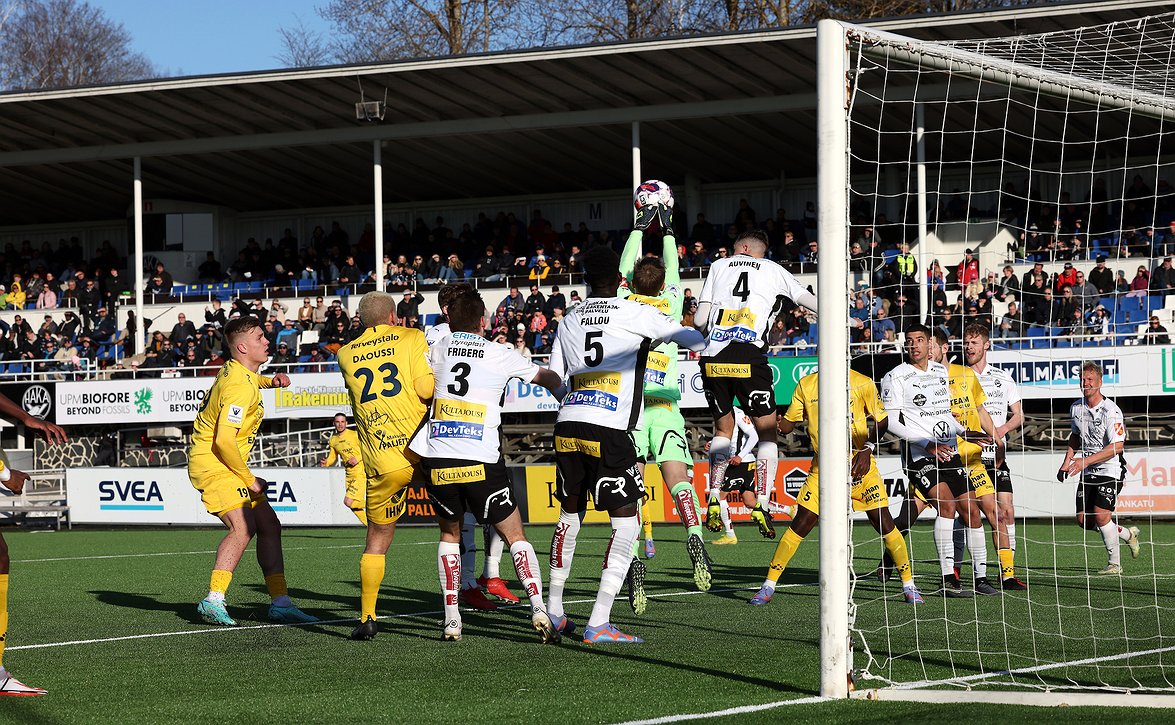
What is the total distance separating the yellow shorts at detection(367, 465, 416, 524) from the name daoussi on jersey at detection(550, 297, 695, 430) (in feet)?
3.88

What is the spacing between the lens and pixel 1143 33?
34.6ft

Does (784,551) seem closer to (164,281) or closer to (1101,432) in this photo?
(1101,432)

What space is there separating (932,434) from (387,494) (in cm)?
458

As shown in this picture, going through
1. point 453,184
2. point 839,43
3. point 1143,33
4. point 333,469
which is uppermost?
point 453,184

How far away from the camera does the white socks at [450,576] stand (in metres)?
8.45

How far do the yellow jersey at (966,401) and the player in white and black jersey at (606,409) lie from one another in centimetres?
404

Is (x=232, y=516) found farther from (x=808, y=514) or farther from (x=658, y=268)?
(x=808, y=514)

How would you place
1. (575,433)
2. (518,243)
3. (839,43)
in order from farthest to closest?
(518,243) < (575,433) < (839,43)

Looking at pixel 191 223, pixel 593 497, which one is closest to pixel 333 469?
pixel 593 497

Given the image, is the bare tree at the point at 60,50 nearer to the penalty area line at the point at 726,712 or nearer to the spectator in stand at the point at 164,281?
the spectator in stand at the point at 164,281

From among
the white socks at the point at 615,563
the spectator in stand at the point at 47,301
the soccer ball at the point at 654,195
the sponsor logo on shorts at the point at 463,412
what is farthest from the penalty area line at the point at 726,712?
the spectator in stand at the point at 47,301

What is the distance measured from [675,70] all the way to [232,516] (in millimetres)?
21332

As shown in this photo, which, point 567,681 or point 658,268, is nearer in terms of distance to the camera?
point 567,681

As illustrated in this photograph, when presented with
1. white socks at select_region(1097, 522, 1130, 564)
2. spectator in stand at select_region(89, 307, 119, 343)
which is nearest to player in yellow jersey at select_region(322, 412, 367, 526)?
white socks at select_region(1097, 522, 1130, 564)
